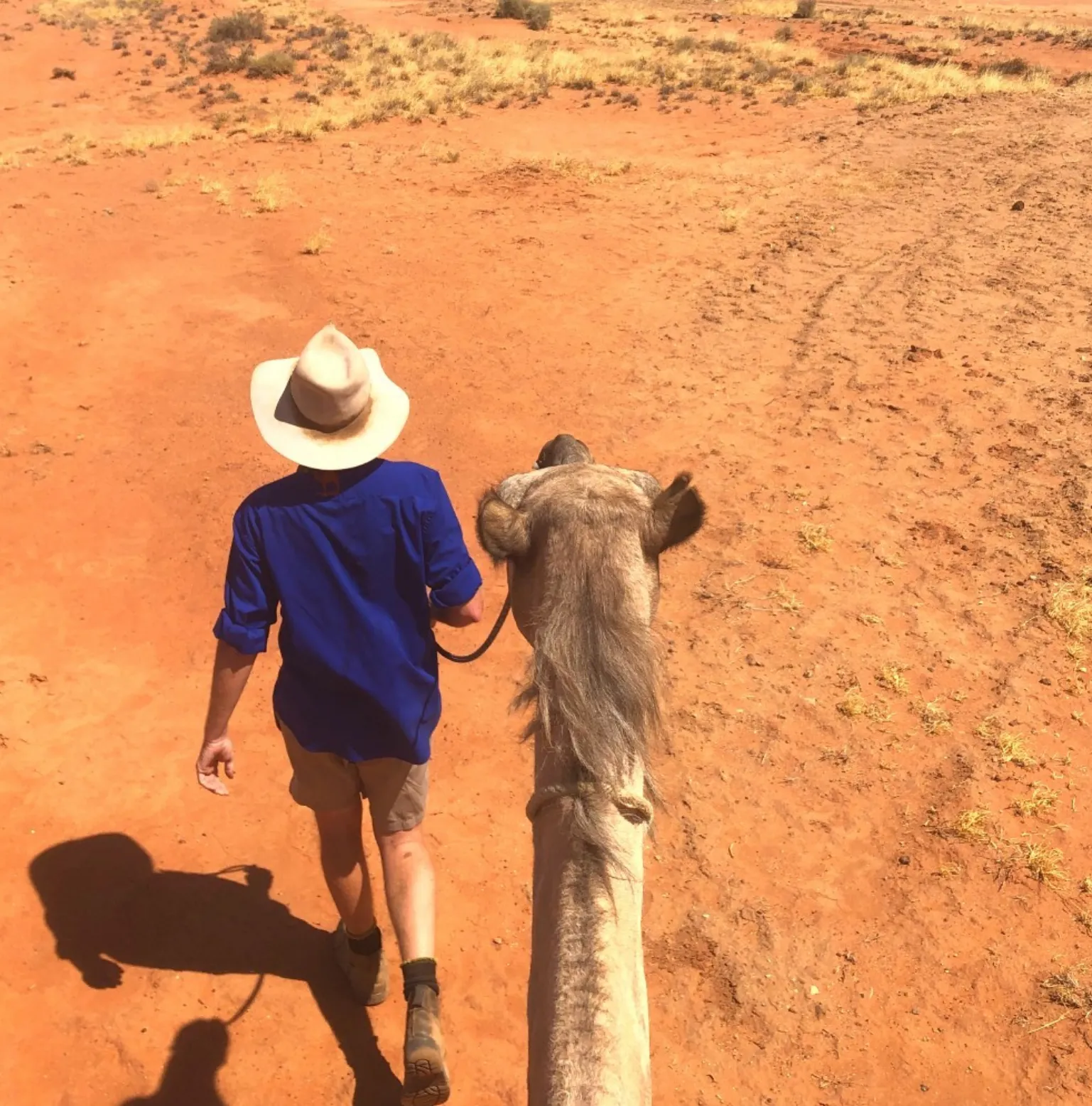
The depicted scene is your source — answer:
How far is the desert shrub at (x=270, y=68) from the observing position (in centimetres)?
2164

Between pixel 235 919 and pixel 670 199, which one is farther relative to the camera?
pixel 670 199

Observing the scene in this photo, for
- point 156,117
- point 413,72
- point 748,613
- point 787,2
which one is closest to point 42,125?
point 156,117

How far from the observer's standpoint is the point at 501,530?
2404mm

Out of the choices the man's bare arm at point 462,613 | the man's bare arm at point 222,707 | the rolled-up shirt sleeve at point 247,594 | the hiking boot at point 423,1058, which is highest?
the rolled-up shirt sleeve at point 247,594

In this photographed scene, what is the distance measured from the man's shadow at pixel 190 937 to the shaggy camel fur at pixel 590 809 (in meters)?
2.03

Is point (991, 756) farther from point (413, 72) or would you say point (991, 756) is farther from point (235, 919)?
point (413, 72)

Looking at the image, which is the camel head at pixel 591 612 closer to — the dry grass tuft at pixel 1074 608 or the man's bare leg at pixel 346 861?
the man's bare leg at pixel 346 861

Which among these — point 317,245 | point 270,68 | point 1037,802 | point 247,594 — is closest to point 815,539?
point 1037,802

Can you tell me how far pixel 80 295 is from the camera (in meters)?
10.3

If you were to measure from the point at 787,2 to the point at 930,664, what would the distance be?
37.3 m

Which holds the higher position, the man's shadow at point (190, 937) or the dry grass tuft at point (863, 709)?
the dry grass tuft at point (863, 709)

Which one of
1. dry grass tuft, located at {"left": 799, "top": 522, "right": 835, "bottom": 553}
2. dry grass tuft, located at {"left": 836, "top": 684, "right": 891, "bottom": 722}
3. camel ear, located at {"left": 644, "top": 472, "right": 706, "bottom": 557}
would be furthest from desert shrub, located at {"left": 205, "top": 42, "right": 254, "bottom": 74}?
camel ear, located at {"left": 644, "top": 472, "right": 706, "bottom": 557}

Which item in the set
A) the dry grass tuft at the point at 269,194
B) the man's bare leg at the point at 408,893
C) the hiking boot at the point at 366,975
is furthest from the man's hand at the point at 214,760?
the dry grass tuft at the point at 269,194

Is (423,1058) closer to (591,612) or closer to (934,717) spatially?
(591,612)
